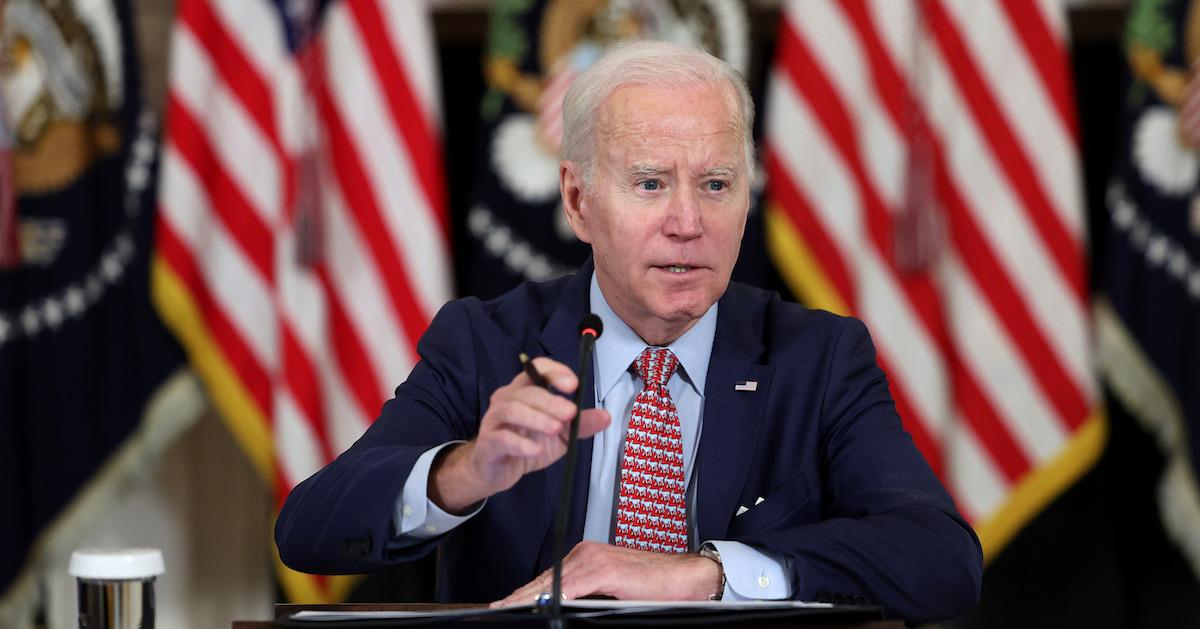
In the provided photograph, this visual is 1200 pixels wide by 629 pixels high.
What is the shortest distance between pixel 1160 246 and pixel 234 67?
2.39m

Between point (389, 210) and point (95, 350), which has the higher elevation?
point (389, 210)

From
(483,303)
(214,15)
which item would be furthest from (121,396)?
(483,303)

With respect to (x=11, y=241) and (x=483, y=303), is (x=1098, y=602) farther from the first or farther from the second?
(x=11, y=241)

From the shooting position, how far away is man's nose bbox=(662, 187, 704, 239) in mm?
1979

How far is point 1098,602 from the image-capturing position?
373 cm

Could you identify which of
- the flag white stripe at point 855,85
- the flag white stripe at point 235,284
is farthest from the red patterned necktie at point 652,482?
the flag white stripe at point 235,284

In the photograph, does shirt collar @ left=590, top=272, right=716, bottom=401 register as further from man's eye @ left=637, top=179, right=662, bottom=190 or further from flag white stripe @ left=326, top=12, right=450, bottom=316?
flag white stripe @ left=326, top=12, right=450, bottom=316

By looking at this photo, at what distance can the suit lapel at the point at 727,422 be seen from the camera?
2008mm

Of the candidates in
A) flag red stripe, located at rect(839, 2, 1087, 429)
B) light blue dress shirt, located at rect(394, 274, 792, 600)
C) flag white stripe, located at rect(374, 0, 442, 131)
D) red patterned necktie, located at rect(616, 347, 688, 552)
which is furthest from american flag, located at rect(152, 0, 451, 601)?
red patterned necktie, located at rect(616, 347, 688, 552)

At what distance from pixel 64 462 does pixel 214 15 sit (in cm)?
121

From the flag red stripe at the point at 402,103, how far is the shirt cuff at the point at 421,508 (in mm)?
1817

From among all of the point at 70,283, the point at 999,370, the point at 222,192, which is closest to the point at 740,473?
the point at 999,370

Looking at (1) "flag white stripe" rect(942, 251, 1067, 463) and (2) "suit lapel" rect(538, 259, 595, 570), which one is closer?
(2) "suit lapel" rect(538, 259, 595, 570)

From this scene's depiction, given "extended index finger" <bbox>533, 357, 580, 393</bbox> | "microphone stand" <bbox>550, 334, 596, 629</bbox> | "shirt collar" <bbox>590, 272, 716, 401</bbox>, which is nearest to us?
"microphone stand" <bbox>550, 334, 596, 629</bbox>
